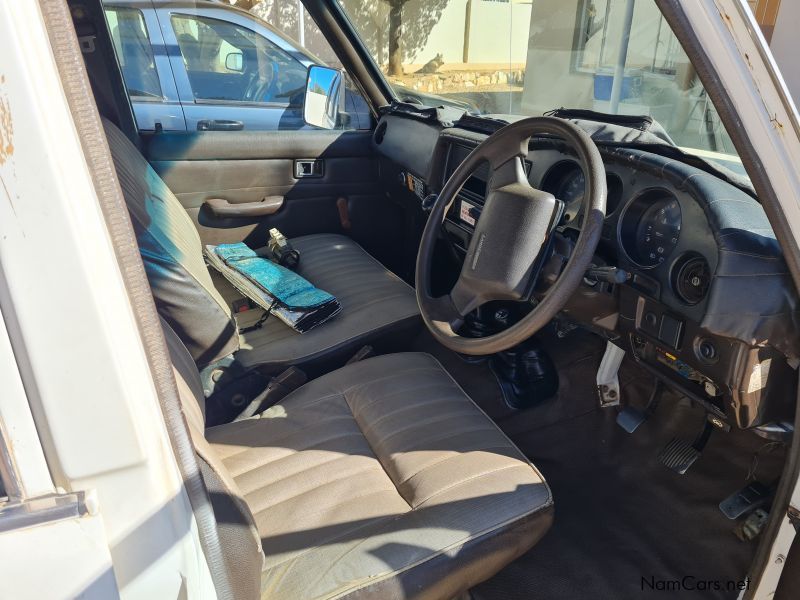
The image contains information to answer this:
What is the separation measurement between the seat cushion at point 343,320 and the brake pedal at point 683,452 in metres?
0.83

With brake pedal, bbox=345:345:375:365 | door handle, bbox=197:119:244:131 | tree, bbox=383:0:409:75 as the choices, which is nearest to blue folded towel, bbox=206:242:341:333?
brake pedal, bbox=345:345:375:365

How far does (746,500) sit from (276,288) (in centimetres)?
153

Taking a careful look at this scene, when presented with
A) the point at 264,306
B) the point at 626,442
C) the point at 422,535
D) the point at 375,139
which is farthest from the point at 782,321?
the point at 375,139

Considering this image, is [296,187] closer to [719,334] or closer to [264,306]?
[264,306]

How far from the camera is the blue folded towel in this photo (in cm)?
209

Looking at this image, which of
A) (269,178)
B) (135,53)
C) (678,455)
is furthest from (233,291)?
(678,455)

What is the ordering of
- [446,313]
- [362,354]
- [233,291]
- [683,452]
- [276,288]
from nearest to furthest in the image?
[446,313] < [683,452] < [362,354] < [276,288] < [233,291]

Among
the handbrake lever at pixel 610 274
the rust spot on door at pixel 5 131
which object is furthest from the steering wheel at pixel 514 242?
the rust spot on door at pixel 5 131

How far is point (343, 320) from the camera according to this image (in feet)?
6.84

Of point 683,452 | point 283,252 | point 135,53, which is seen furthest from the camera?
point 135,53

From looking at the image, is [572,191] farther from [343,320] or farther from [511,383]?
[343,320]

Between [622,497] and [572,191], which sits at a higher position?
[572,191]

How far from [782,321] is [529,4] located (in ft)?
9.47

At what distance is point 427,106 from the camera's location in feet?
8.79
